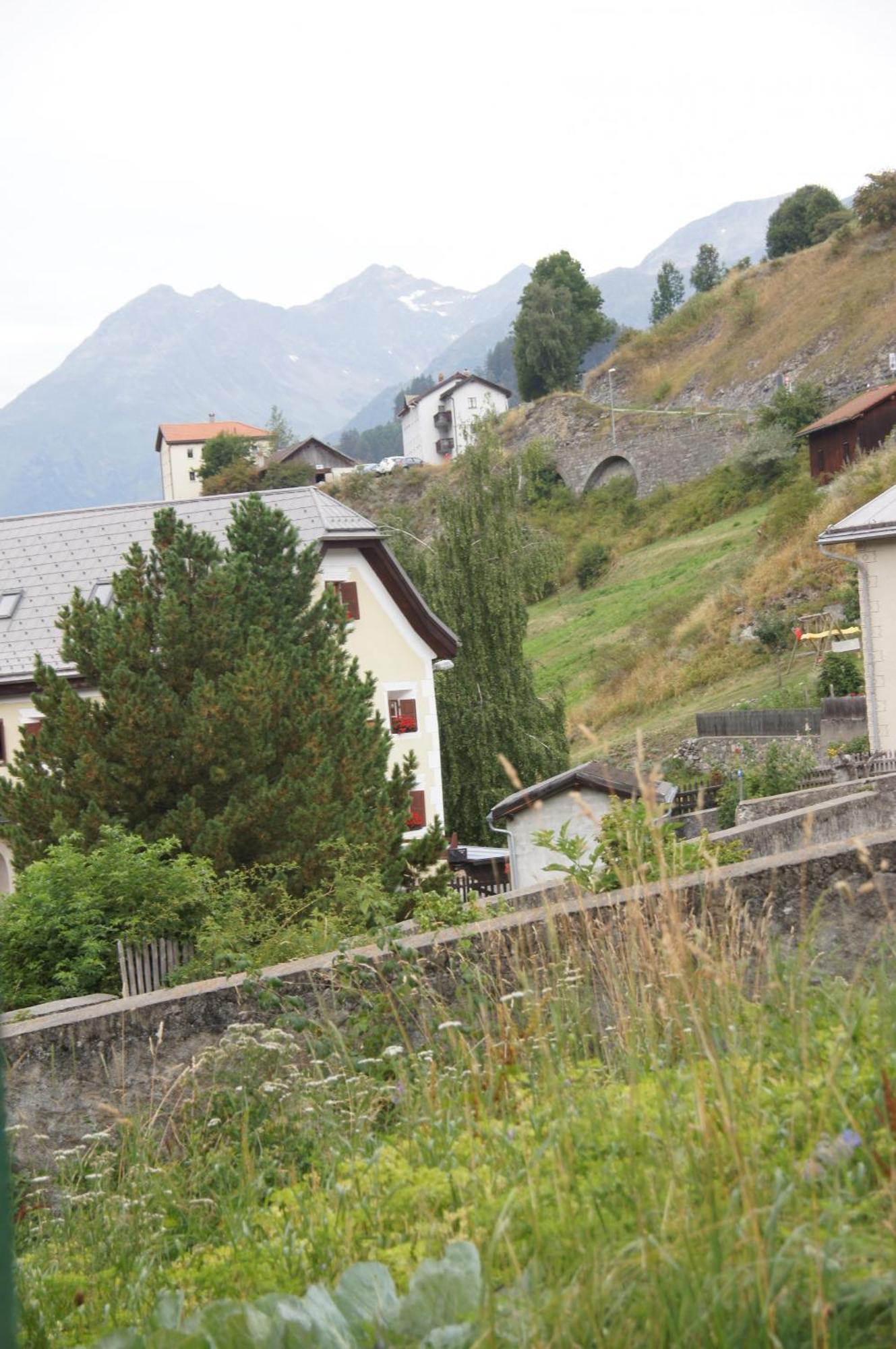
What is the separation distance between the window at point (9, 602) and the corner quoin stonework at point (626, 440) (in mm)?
44581

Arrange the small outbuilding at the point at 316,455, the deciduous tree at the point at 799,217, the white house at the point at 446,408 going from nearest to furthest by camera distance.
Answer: the deciduous tree at the point at 799,217 → the small outbuilding at the point at 316,455 → the white house at the point at 446,408

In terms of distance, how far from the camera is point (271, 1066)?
533 centimetres

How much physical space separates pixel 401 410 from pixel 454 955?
120m

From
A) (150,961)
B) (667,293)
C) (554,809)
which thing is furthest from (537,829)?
(667,293)

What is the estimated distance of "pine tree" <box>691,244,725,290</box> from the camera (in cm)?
12100

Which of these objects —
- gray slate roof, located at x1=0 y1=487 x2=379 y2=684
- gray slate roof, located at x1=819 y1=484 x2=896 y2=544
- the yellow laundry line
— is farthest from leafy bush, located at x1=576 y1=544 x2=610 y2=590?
gray slate roof, located at x1=819 y1=484 x2=896 y2=544

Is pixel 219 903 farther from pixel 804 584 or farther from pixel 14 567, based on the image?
pixel 804 584

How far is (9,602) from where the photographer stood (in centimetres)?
3347

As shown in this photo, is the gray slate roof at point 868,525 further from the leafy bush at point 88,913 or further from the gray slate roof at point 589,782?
the leafy bush at point 88,913

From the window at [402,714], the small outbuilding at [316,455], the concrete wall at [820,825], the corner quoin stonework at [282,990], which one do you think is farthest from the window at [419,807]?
the small outbuilding at [316,455]

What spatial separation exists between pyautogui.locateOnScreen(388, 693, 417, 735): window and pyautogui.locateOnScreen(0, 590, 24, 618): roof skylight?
8659mm

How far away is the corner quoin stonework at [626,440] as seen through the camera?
254 feet

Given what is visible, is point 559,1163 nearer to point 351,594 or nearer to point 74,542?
point 351,594

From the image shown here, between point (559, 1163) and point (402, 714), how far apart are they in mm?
30198
